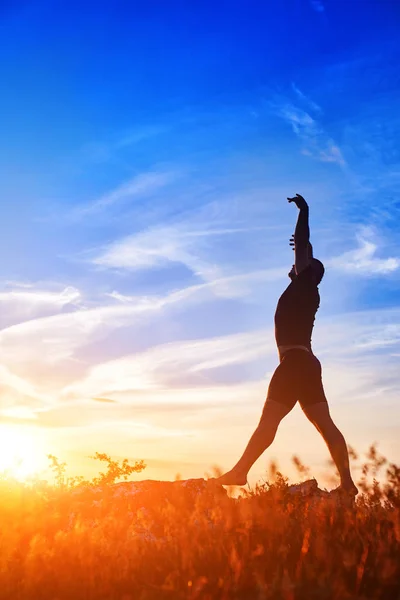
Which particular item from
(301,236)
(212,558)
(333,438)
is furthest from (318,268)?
(212,558)

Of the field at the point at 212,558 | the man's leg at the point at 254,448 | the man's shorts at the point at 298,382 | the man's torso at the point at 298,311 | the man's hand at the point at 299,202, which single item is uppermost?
the man's hand at the point at 299,202

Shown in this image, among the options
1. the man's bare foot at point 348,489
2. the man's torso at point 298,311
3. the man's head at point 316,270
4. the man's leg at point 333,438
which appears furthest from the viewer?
the man's head at point 316,270

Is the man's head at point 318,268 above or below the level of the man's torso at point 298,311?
above

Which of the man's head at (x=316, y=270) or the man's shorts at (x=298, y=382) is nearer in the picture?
the man's shorts at (x=298, y=382)

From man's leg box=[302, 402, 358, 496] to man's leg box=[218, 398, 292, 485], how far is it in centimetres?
42

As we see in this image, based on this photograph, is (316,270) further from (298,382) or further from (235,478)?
(235,478)

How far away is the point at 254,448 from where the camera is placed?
759cm

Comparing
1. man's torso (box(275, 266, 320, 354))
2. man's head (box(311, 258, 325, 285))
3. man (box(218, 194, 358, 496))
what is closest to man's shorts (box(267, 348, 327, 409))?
man (box(218, 194, 358, 496))

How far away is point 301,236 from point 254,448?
2.49 metres

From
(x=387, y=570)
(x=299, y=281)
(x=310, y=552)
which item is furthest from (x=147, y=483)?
(x=387, y=570)

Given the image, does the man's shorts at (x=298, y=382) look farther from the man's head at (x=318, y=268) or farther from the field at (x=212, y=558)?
the field at (x=212, y=558)

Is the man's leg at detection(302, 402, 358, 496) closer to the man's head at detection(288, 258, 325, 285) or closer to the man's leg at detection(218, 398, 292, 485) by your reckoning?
the man's leg at detection(218, 398, 292, 485)

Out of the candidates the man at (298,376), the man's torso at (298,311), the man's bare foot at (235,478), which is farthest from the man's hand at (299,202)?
the man's bare foot at (235,478)

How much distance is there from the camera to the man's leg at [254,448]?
7586 millimetres
